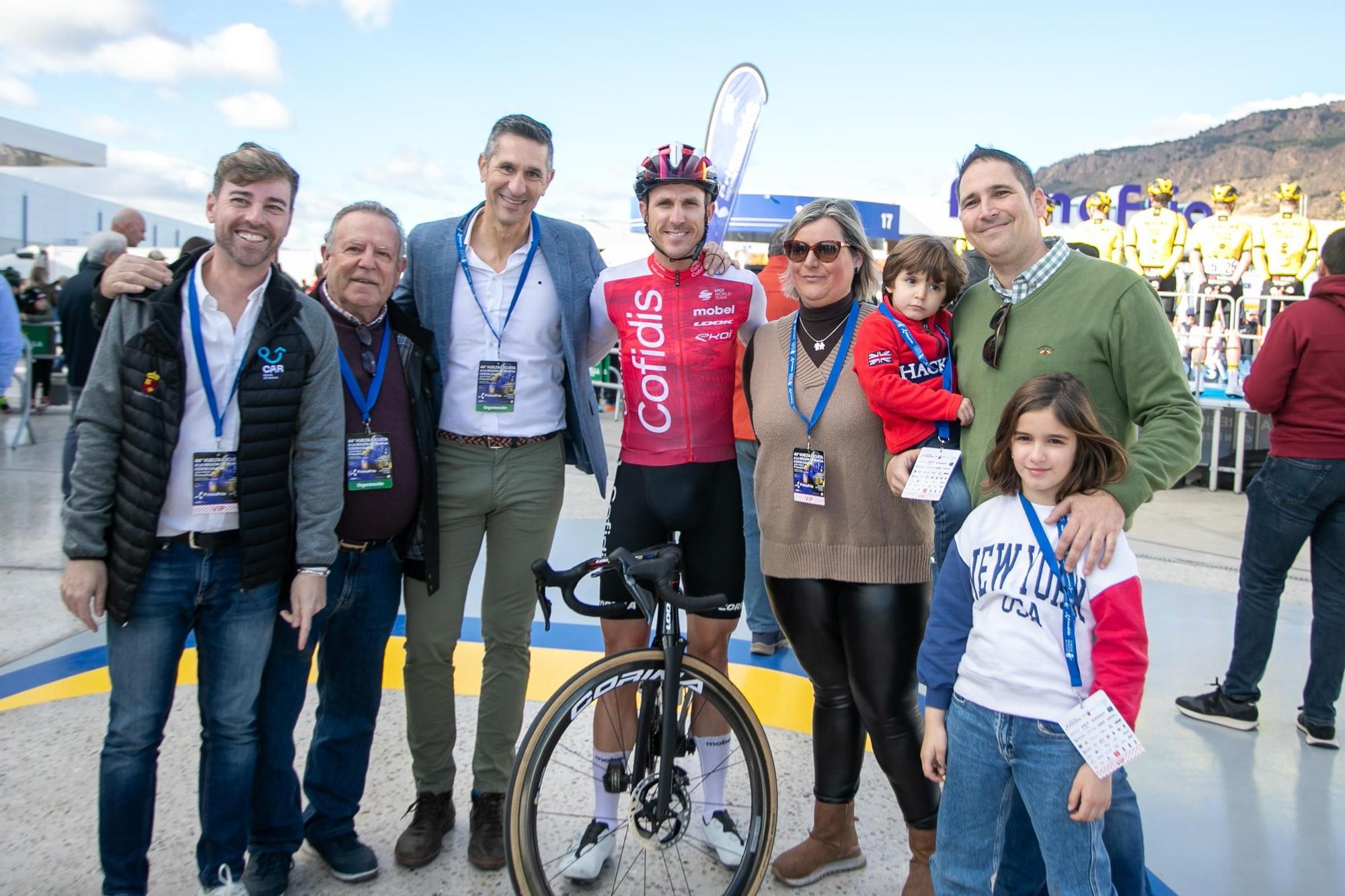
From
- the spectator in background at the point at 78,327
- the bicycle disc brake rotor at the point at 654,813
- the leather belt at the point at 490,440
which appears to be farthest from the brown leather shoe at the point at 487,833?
the spectator in background at the point at 78,327

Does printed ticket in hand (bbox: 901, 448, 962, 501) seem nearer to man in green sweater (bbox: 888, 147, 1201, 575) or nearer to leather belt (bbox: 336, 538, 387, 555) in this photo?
man in green sweater (bbox: 888, 147, 1201, 575)

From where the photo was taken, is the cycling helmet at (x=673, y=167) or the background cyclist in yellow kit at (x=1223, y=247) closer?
the cycling helmet at (x=673, y=167)

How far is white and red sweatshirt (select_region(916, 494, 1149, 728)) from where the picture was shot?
1.79 metres

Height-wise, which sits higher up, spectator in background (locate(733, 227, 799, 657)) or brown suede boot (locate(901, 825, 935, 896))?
spectator in background (locate(733, 227, 799, 657))

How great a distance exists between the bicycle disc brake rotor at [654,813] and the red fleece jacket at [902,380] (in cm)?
110

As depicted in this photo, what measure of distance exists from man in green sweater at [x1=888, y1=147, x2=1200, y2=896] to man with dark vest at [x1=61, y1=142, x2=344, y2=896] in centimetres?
162

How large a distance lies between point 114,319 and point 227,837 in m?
1.38

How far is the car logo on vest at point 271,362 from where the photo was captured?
2262mm

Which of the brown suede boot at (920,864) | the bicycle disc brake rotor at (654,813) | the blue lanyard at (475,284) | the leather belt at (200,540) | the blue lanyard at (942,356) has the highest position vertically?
the blue lanyard at (475,284)

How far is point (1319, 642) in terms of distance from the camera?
3561 mm

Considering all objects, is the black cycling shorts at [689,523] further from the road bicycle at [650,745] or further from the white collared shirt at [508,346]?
the white collared shirt at [508,346]

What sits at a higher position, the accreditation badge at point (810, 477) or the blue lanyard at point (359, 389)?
the blue lanyard at point (359, 389)

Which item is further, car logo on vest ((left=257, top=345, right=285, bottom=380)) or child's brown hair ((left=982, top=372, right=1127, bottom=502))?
car logo on vest ((left=257, top=345, right=285, bottom=380))

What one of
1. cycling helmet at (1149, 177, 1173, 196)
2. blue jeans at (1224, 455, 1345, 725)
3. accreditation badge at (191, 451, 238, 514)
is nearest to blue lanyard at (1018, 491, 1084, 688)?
accreditation badge at (191, 451, 238, 514)
